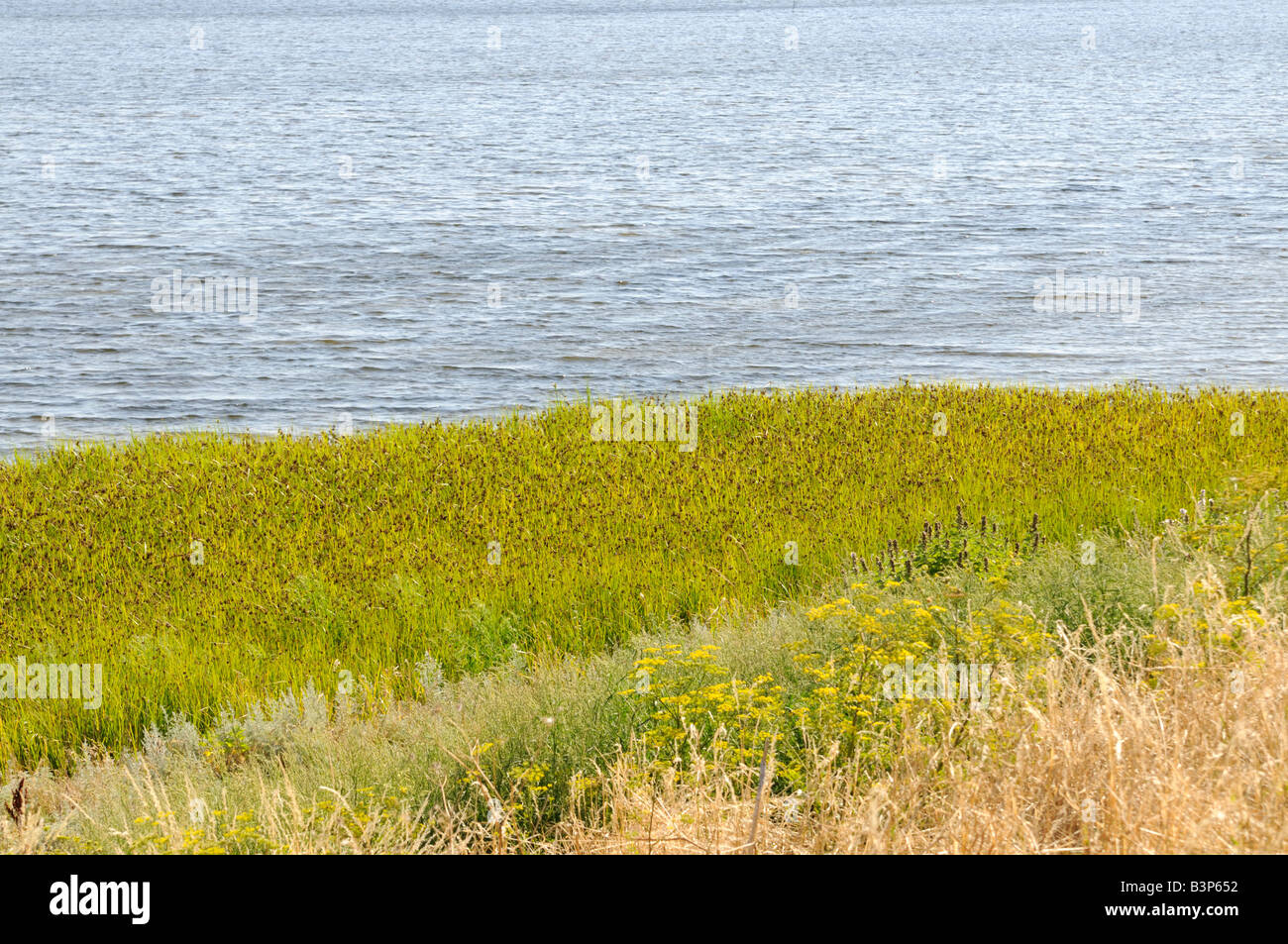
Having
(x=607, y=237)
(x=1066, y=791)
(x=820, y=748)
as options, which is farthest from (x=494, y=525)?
(x=607, y=237)

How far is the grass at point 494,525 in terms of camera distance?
8.06m

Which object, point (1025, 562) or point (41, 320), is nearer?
point (1025, 562)

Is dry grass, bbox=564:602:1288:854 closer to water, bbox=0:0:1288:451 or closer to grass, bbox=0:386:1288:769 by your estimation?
grass, bbox=0:386:1288:769

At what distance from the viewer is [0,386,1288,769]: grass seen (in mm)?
8062

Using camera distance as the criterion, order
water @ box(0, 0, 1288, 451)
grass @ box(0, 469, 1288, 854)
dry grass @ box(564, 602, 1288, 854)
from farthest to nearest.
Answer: water @ box(0, 0, 1288, 451), grass @ box(0, 469, 1288, 854), dry grass @ box(564, 602, 1288, 854)

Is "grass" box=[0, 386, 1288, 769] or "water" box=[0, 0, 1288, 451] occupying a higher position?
"water" box=[0, 0, 1288, 451]

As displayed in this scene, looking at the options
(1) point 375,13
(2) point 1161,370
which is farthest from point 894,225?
(1) point 375,13

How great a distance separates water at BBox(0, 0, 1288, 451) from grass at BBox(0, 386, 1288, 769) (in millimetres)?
3438

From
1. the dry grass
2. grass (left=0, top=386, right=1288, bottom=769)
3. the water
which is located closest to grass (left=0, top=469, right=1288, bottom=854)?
the dry grass

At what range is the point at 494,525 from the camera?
1016 cm

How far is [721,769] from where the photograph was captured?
16.2ft

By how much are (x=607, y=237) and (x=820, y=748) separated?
2305 centimetres
